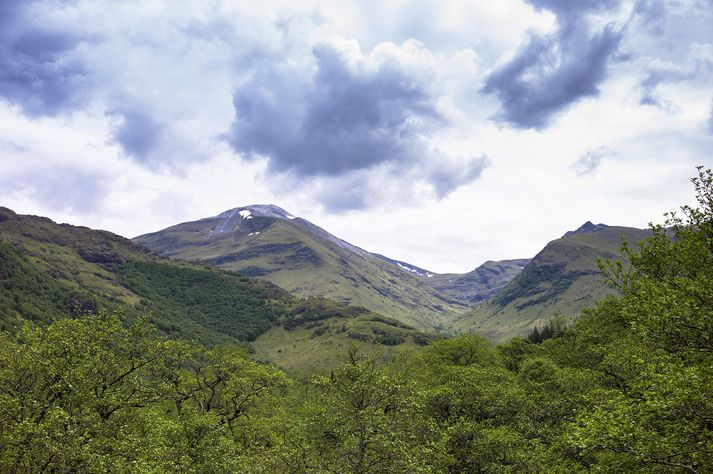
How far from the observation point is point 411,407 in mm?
35812

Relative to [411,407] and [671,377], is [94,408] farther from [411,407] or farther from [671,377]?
[671,377]

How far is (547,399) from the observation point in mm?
51375

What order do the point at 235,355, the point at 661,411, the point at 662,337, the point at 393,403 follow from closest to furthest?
the point at 661,411 < the point at 662,337 < the point at 393,403 < the point at 235,355

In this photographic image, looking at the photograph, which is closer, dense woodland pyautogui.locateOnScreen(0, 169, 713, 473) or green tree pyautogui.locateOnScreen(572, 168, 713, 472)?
green tree pyautogui.locateOnScreen(572, 168, 713, 472)

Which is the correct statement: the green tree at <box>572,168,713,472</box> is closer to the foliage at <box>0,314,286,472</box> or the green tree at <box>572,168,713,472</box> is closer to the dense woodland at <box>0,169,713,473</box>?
the dense woodland at <box>0,169,713,473</box>

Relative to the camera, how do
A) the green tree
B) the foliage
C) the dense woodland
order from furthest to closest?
the foliage → the dense woodland → the green tree

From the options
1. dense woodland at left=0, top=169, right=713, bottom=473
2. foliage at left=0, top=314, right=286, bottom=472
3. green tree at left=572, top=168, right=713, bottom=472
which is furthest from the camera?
foliage at left=0, top=314, right=286, bottom=472

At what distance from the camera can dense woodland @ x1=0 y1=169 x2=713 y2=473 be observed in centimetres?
2217

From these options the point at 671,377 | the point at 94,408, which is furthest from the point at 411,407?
the point at 94,408

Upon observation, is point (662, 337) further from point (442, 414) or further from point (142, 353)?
point (142, 353)

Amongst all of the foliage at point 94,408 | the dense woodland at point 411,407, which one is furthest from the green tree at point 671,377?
the foliage at point 94,408

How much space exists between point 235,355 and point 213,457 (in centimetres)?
2581

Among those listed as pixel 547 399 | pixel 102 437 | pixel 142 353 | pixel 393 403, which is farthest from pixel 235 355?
pixel 547 399

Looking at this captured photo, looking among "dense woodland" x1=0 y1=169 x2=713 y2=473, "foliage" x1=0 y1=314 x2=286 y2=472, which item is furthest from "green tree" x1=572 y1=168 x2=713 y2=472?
"foliage" x1=0 y1=314 x2=286 y2=472
